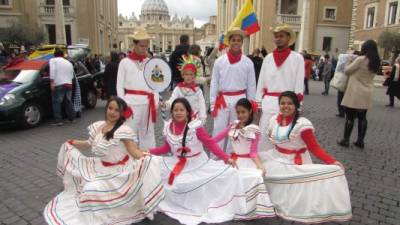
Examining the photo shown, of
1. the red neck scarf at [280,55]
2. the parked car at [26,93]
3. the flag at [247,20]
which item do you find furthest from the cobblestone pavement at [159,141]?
the flag at [247,20]

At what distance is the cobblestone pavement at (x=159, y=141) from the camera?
412 centimetres

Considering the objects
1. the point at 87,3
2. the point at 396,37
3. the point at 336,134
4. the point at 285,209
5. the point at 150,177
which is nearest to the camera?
the point at 150,177

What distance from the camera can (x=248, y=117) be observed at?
4.55 m

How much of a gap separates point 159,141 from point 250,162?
3302 millimetres

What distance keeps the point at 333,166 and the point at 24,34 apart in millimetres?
30676

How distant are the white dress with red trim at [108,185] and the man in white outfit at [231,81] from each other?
5.60 feet

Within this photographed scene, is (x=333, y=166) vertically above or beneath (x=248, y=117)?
beneath

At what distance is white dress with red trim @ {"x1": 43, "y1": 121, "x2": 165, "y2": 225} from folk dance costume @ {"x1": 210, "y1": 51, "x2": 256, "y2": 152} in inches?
67.0

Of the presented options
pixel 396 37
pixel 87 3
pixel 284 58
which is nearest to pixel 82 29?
pixel 87 3

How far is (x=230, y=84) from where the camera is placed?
202 inches

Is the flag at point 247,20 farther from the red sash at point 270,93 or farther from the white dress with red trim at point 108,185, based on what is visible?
the white dress with red trim at point 108,185

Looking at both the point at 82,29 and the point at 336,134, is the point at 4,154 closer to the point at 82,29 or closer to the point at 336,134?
the point at 336,134

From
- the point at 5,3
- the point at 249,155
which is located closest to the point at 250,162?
the point at 249,155

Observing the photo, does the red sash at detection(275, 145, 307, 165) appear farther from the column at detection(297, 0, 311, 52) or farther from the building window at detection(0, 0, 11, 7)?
the column at detection(297, 0, 311, 52)
